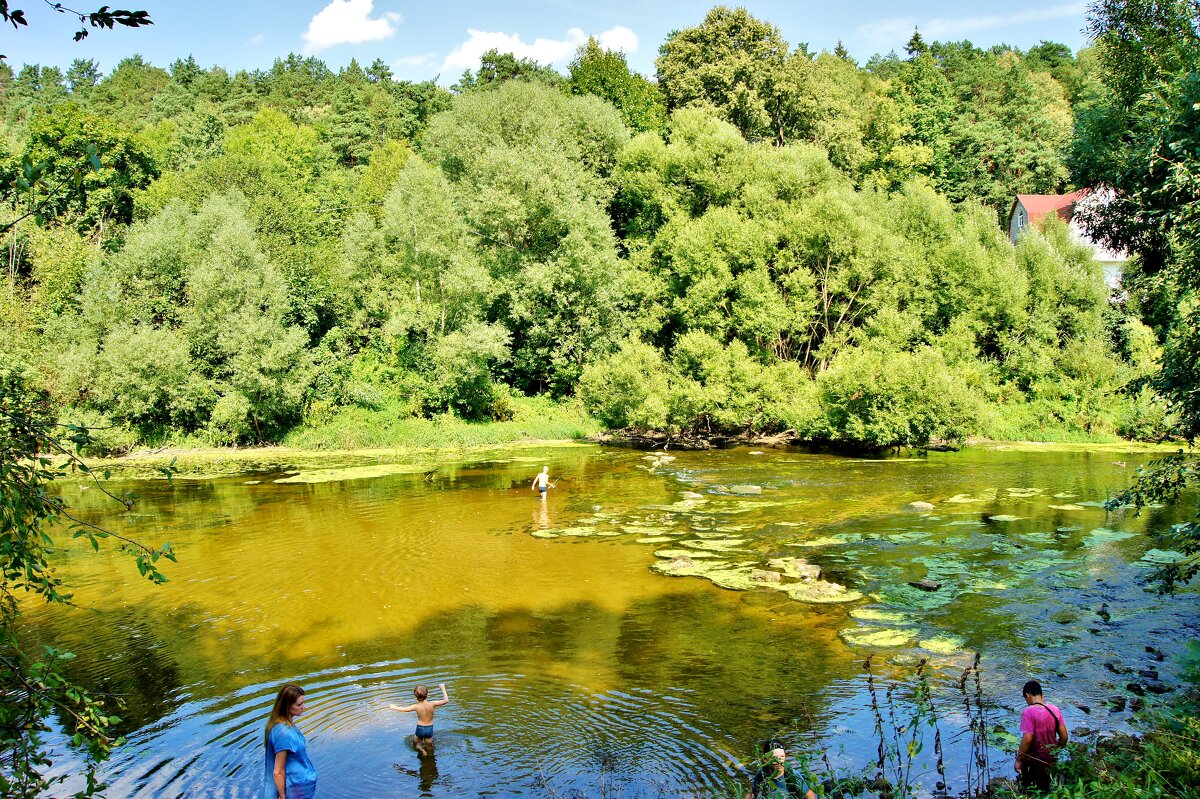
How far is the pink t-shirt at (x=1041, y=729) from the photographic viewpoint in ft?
29.2

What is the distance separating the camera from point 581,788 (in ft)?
33.2

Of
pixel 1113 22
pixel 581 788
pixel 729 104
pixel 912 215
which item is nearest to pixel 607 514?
pixel 581 788

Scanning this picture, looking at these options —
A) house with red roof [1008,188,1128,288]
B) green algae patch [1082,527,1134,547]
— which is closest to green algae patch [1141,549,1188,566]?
green algae patch [1082,527,1134,547]

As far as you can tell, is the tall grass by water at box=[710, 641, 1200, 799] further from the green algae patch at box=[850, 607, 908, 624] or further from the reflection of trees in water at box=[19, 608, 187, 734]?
the reflection of trees in water at box=[19, 608, 187, 734]

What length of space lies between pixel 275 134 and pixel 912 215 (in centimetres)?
Answer: 5664

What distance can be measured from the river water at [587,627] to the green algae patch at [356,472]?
3.63 meters

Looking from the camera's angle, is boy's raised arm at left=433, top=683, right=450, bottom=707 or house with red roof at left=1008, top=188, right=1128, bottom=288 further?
house with red roof at left=1008, top=188, right=1128, bottom=288

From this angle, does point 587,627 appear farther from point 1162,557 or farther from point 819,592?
point 1162,557

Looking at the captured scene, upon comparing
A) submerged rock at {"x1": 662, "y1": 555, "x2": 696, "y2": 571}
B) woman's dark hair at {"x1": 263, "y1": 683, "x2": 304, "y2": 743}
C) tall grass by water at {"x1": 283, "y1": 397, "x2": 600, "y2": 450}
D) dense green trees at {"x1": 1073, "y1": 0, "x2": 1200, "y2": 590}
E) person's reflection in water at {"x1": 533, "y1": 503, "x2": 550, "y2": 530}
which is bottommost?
submerged rock at {"x1": 662, "y1": 555, "x2": 696, "y2": 571}

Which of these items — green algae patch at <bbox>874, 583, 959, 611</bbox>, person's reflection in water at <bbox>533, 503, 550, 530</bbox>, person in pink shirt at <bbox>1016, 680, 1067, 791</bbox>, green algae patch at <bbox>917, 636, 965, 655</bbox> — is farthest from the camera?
person's reflection in water at <bbox>533, 503, 550, 530</bbox>

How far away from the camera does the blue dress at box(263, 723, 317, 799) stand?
8.41 metres

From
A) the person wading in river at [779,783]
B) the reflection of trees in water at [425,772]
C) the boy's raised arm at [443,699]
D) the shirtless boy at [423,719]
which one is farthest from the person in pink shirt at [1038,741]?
the boy's raised arm at [443,699]

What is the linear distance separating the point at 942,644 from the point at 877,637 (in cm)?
110

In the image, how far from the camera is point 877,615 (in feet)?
51.6
